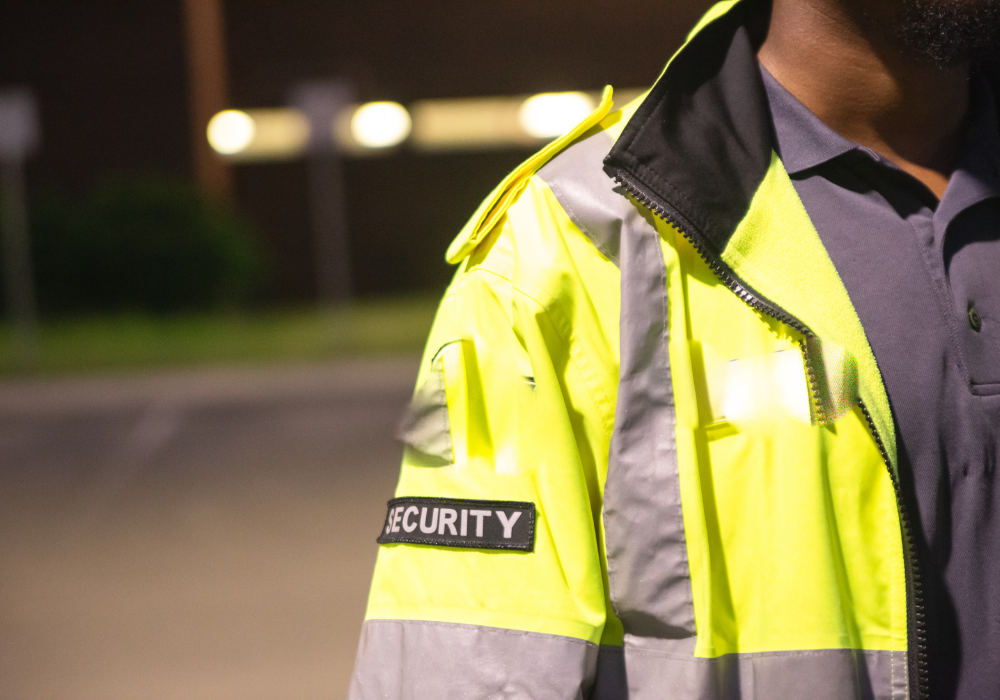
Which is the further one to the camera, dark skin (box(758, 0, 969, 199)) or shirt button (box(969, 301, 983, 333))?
dark skin (box(758, 0, 969, 199))

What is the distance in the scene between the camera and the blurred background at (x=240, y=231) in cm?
766

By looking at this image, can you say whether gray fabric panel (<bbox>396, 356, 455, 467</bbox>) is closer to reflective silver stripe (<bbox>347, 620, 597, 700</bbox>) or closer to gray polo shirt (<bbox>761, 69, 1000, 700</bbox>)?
reflective silver stripe (<bbox>347, 620, 597, 700</bbox>)

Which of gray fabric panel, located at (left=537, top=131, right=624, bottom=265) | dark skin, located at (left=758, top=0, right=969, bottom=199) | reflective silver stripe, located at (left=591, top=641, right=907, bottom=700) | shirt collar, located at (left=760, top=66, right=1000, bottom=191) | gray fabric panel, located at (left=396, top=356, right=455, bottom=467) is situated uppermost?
dark skin, located at (left=758, top=0, right=969, bottom=199)

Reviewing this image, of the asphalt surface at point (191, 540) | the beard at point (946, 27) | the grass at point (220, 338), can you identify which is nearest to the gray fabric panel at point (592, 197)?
the beard at point (946, 27)

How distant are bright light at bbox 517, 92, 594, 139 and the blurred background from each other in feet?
0.13

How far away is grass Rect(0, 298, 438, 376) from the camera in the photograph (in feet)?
44.6

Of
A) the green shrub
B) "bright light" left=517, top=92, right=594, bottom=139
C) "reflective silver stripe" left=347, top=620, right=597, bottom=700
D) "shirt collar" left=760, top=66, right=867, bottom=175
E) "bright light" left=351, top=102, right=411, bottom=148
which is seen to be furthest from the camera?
"bright light" left=351, top=102, right=411, bottom=148

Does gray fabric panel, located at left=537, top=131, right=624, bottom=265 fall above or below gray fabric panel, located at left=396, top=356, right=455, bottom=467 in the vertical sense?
above

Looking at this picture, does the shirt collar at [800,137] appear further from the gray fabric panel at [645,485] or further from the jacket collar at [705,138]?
the gray fabric panel at [645,485]

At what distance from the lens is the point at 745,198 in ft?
4.41

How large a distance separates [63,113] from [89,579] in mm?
15283

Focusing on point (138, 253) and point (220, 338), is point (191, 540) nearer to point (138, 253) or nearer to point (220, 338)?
point (220, 338)

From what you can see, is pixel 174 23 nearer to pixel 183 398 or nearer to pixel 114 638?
pixel 183 398

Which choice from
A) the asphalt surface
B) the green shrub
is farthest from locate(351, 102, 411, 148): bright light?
the asphalt surface
